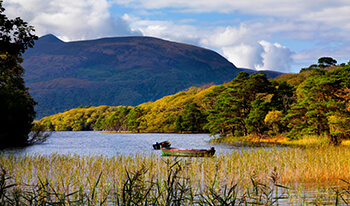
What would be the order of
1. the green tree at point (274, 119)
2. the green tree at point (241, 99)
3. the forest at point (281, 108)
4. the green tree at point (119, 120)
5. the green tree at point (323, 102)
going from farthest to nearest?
1. the green tree at point (119, 120)
2. the green tree at point (241, 99)
3. the green tree at point (274, 119)
4. the forest at point (281, 108)
5. the green tree at point (323, 102)

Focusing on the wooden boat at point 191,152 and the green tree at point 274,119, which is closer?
the wooden boat at point 191,152

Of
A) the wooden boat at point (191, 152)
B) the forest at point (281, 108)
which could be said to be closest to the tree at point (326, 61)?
the forest at point (281, 108)

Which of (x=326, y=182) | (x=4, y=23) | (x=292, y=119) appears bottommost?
(x=326, y=182)

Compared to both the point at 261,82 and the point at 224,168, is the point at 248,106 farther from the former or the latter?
the point at 224,168

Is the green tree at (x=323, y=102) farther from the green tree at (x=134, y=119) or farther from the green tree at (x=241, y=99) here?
the green tree at (x=134, y=119)

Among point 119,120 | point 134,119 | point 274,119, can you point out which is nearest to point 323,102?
point 274,119

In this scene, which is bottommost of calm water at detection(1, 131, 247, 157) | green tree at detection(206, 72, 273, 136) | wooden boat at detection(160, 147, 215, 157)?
calm water at detection(1, 131, 247, 157)

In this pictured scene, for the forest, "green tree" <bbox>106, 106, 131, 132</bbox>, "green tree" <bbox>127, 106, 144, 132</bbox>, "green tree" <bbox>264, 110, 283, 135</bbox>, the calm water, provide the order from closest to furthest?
the forest
the calm water
"green tree" <bbox>264, 110, 283, 135</bbox>
"green tree" <bbox>127, 106, 144, 132</bbox>
"green tree" <bbox>106, 106, 131, 132</bbox>

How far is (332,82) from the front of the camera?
120 feet

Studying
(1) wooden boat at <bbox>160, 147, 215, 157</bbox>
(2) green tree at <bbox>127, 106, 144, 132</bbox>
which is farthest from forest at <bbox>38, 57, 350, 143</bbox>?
(2) green tree at <bbox>127, 106, 144, 132</bbox>

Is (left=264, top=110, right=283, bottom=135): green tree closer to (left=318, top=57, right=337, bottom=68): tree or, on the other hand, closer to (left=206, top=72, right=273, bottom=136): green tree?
(left=206, top=72, right=273, bottom=136): green tree

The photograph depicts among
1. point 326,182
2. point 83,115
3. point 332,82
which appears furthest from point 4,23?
point 83,115

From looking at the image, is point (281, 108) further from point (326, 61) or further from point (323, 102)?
point (326, 61)

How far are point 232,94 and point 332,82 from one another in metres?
18.9
